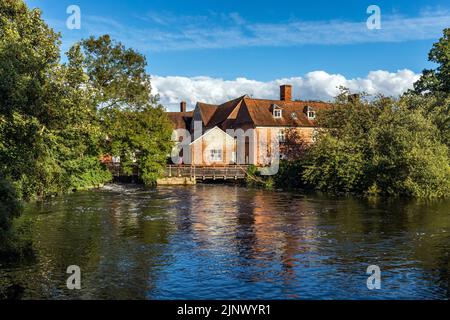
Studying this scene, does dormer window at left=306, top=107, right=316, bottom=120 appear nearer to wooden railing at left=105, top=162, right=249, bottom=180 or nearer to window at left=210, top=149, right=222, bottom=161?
window at left=210, top=149, right=222, bottom=161

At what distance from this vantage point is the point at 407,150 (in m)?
38.0

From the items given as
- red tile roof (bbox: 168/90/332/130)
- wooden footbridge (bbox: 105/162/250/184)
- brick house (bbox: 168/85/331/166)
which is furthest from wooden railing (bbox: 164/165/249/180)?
red tile roof (bbox: 168/90/332/130)

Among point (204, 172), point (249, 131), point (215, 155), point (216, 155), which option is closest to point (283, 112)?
point (249, 131)

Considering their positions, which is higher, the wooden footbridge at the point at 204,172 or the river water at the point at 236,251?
the wooden footbridge at the point at 204,172

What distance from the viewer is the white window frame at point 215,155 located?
63688mm

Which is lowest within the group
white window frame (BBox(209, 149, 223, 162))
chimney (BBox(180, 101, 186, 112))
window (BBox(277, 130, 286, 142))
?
white window frame (BBox(209, 149, 223, 162))

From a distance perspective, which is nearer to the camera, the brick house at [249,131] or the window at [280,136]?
the window at [280,136]

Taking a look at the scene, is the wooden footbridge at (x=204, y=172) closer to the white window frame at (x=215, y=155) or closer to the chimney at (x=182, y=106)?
the white window frame at (x=215, y=155)

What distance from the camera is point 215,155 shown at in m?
63.8

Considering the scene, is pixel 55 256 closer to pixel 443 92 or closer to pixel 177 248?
pixel 177 248

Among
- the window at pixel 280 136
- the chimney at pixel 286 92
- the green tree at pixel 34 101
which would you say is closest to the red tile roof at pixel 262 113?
the window at pixel 280 136

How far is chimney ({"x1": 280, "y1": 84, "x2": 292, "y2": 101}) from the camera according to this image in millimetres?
71562

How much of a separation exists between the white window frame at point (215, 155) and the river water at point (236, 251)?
31.1m
